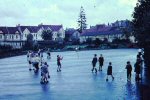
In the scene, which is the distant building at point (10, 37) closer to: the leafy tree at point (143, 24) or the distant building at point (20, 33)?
the distant building at point (20, 33)

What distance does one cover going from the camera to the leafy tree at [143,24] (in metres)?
20.6

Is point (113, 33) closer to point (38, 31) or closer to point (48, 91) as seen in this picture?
point (38, 31)

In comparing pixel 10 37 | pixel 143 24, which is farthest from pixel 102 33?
pixel 143 24

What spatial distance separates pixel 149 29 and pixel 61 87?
662 centimetres

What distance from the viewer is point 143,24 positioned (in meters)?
21.3

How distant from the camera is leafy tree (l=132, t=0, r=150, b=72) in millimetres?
20628

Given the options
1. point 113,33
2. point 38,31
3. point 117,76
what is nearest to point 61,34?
point 38,31

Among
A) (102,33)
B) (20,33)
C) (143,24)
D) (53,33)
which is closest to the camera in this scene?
(143,24)

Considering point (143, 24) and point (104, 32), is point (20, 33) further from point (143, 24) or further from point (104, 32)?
point (143, 24)

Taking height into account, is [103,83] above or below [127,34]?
below

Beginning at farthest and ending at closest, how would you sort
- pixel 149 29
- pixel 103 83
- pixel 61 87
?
pixel 103 83
pixel 61 87
pixel 149 29

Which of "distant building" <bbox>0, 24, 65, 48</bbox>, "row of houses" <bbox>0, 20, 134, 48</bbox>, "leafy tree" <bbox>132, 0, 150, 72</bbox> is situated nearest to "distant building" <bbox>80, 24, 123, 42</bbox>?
"row of houses" <bbox>0, 20, 134, 48</bbox>

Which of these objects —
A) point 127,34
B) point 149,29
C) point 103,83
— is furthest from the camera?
point 127,34

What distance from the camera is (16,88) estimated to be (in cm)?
2375
